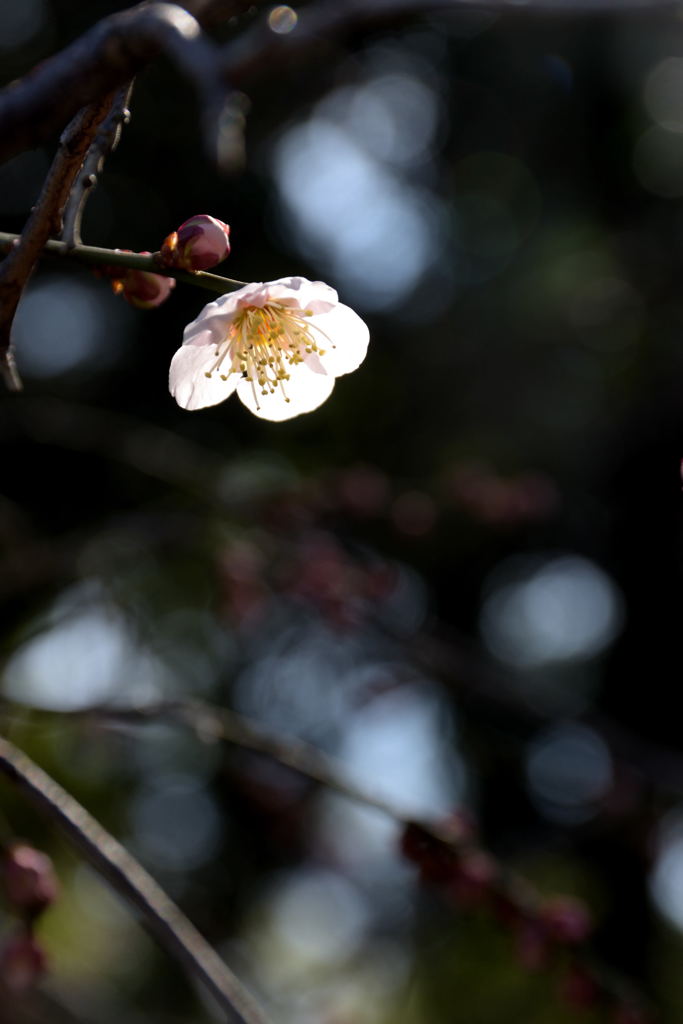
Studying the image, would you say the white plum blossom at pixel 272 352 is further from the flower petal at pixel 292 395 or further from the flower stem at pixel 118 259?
the flower stem at pixel 118 259

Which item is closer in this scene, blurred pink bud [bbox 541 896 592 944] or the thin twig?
the thin twig

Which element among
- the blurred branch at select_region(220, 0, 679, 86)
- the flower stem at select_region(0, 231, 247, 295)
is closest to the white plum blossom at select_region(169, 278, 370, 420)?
the flower stem at select_region(0, 231, 247, 295)

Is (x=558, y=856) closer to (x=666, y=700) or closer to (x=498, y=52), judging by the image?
(x=666, y=700)

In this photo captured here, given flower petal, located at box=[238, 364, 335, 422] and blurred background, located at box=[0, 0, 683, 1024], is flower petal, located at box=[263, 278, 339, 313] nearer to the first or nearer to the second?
flower petal, located at box=[238, 364, 335, 422]

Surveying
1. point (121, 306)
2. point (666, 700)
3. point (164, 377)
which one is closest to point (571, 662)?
point (666, 700)

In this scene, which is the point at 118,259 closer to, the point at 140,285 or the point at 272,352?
the point at 140,285

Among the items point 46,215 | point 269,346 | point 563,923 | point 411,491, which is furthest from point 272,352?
point 411,491
